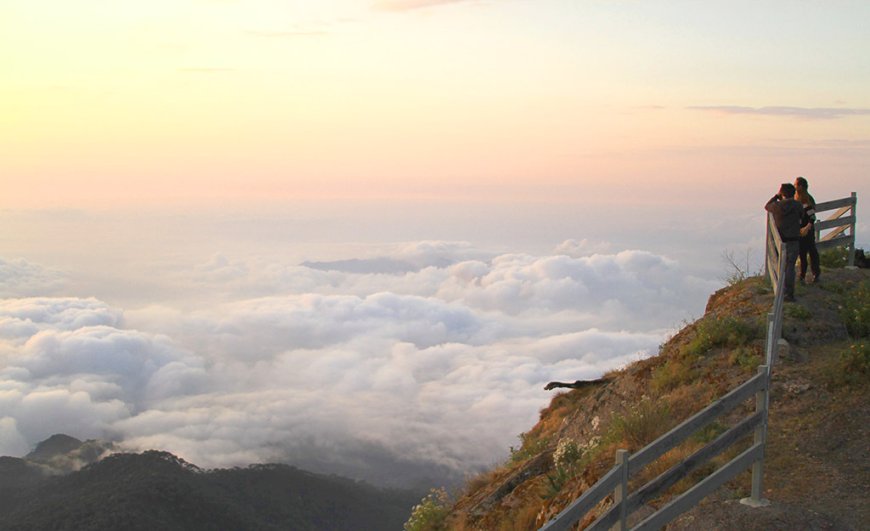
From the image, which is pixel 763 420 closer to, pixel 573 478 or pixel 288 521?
pixel 573 478

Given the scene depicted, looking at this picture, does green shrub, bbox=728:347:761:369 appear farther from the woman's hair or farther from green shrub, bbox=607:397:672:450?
the woman's hair

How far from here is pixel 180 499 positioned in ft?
406

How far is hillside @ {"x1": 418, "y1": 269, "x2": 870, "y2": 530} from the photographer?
28.0ft

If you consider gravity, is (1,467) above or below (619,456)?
below

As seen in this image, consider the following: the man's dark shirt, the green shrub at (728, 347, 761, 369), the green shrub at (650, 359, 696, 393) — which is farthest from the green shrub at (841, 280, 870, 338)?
the green shrub at (650, 359, 696, 393)

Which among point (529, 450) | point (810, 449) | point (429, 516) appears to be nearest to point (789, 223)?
point (810, 449)

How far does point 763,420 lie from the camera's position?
27.2 feet

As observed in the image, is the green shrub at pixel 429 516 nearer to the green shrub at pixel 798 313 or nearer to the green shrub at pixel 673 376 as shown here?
the green shrub at pixel 673 376

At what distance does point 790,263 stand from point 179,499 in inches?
4938

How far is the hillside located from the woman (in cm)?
46

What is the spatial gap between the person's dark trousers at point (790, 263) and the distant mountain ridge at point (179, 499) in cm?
11391

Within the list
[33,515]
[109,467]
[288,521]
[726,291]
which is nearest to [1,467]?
[109,467]

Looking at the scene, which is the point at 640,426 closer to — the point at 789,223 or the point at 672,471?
the point at 672,471

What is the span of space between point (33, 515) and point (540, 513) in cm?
13484
